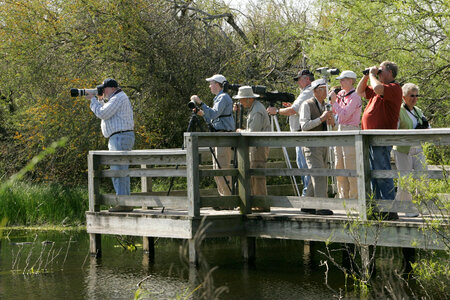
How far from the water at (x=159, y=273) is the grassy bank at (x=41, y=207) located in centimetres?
247

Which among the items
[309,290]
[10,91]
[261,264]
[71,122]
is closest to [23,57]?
[71,122]

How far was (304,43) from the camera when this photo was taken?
53.1 feet

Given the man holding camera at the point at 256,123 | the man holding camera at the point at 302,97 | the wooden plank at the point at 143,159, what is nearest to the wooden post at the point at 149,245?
the wooden plank at the point at 143,159

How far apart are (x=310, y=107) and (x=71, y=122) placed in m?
9.22

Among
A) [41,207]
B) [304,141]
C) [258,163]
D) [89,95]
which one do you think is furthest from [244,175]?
[41,207]

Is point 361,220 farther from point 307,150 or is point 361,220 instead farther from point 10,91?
point 10,91

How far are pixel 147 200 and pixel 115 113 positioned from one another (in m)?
1.11

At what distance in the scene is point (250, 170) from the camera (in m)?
9.13

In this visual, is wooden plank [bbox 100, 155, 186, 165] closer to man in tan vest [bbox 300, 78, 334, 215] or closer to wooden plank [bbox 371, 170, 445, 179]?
man in tan vest [bbox 300, 78, 334, 215]

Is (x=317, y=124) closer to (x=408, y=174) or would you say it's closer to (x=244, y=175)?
(x=244, y=175)

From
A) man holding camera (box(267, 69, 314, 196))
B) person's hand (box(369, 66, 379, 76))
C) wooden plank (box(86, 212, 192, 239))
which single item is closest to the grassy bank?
wooden plank (box(86, 212, 192, 239))

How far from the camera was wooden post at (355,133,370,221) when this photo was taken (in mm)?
7777

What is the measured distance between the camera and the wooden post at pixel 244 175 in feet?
29.9

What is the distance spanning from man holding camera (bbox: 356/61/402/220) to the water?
1069 millimetres
